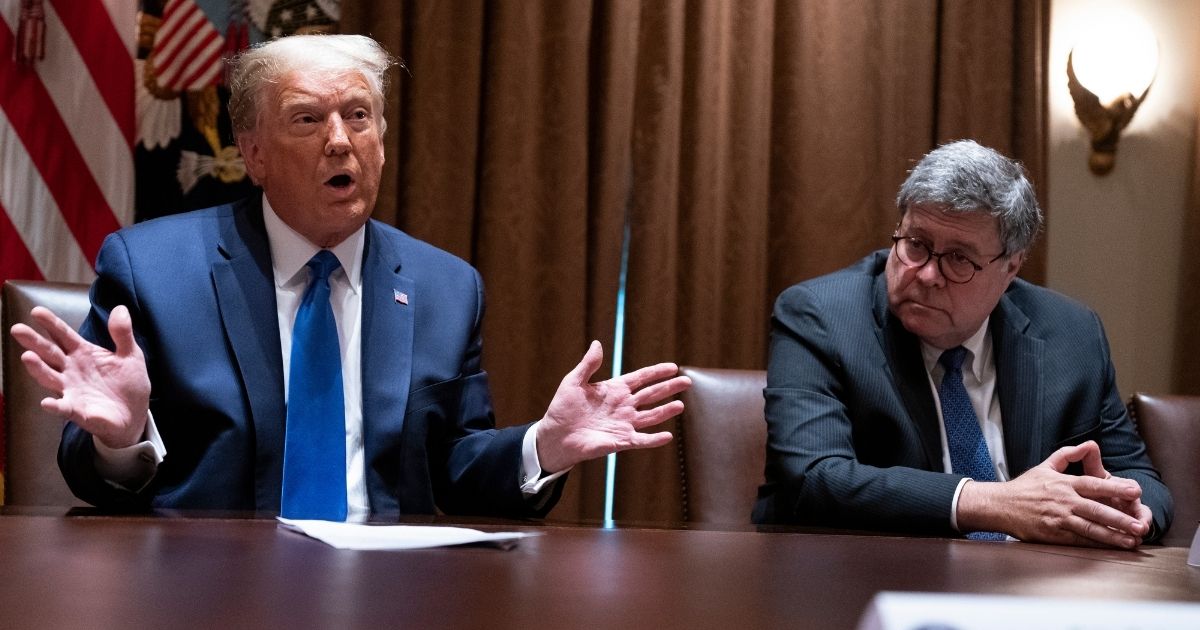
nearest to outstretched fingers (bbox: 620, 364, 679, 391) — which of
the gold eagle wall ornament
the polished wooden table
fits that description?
the polished wooden table

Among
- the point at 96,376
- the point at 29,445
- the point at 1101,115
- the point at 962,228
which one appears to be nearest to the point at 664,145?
the point at 962,228

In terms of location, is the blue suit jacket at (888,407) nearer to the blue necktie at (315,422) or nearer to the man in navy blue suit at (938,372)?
the man in navy blue suit at (938,372)

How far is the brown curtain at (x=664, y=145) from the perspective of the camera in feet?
11.6

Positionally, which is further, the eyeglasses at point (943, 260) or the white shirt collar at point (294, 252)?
the eyeglasses at point (943, 260)

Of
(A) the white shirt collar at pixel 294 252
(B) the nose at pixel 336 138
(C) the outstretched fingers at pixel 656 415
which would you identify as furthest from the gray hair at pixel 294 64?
(C) the outstretched fingers at pixel 656 415

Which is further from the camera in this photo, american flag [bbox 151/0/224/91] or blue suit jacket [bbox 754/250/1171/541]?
american flag [bbox 151/0/224/91]

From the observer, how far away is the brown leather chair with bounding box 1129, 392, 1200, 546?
2.73 meters

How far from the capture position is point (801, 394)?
2.47m

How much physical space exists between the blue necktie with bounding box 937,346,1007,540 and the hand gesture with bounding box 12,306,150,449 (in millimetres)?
1565

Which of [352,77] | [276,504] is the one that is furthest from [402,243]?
[276,504]

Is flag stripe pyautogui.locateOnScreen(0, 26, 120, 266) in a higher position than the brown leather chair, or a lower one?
higher

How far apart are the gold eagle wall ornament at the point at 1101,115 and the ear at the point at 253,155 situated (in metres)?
2.84

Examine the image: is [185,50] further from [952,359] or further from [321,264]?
[952,359]

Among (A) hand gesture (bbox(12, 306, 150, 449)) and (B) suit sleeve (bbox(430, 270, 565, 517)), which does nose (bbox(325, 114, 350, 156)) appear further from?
(A) hand gesture (bbox(12, 306, 150, 449))
